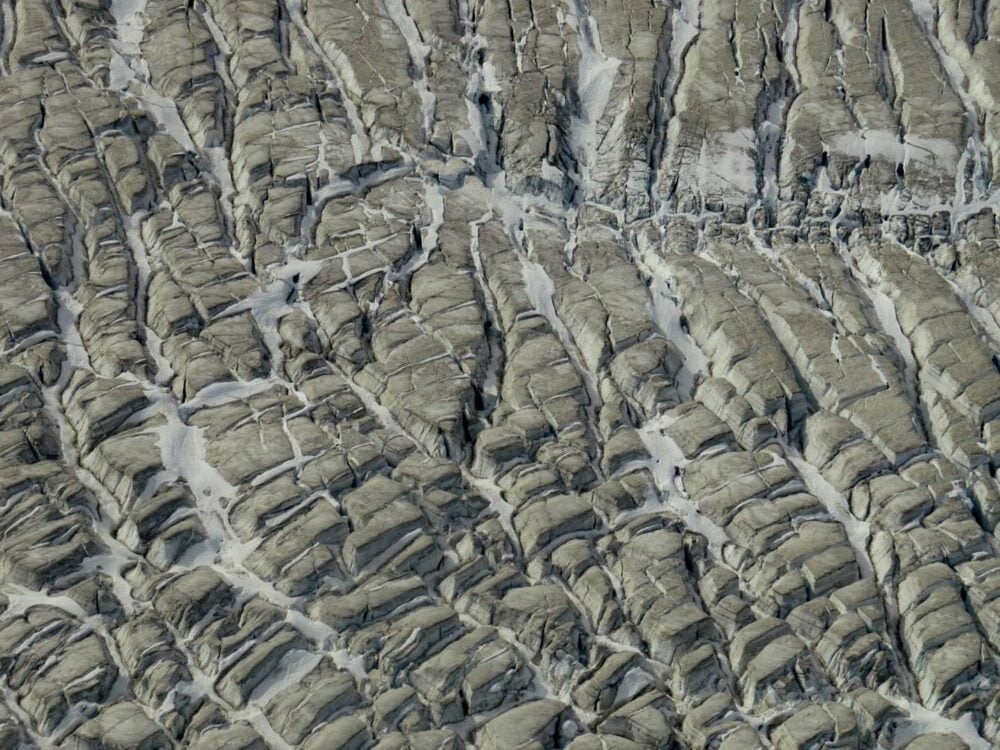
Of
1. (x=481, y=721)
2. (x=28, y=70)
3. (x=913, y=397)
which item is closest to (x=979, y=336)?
(x=913, y=397)

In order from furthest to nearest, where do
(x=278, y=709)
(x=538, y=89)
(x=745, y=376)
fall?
(x=538, y=89), (x=745, y=376), (x=278, y=709)

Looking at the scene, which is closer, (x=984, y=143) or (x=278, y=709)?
(x=278, y=709)

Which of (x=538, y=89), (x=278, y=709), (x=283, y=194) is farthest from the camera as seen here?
(x=538, y=89)

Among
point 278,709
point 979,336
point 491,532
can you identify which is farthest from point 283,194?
point 979,336

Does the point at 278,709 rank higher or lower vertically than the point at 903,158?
lower

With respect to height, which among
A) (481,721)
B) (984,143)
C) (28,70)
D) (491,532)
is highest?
(28,70)

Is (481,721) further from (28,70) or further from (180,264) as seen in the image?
(28,70)
